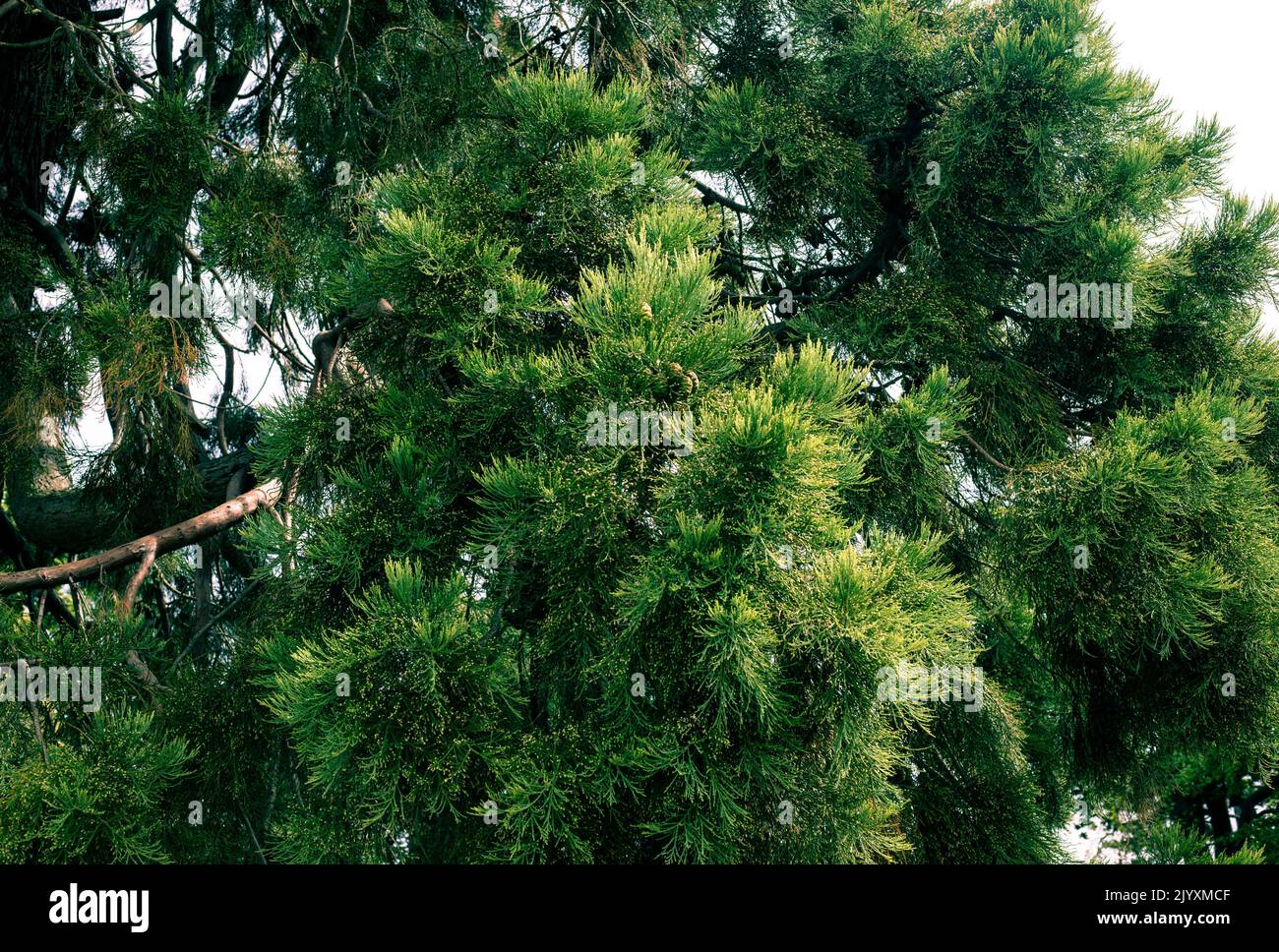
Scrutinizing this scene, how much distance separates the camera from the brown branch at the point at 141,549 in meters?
3.95

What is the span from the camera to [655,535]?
2.82 metres

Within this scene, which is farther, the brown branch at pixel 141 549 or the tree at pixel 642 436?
the brown branch at pixel 141 549

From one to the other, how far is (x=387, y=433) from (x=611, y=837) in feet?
4.54

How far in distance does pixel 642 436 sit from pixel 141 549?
7.58ft

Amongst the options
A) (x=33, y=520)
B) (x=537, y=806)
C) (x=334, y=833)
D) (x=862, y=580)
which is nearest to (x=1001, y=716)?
(x=862, y=580)

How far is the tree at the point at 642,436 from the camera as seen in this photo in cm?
274

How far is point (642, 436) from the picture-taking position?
2785 millimetres

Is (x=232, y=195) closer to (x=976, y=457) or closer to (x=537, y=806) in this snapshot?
(x=537, y=806)

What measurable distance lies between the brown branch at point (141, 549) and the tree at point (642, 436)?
0.7 inches

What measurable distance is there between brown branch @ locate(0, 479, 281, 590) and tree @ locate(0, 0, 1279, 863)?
0.7 inches

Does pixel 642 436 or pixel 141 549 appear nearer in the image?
pixel 642 436
